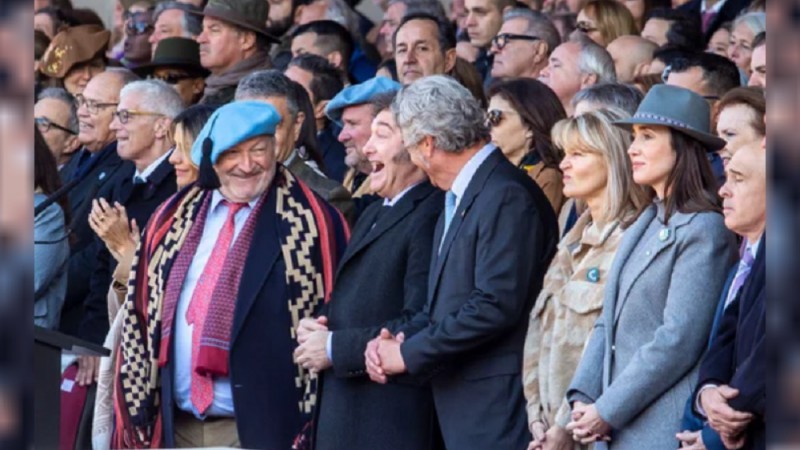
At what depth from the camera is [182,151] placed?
6.31 m

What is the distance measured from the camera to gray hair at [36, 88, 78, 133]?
921cm

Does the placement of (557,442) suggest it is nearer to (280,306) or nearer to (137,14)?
(280,306)

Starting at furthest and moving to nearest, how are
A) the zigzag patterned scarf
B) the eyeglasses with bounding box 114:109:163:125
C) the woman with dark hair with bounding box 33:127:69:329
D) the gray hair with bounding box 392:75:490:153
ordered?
the eyeglasses with bounding box 114:109:163:125 < the woman with dark hair with bounding box 33:127:69:329 < the zigzag patterned scarf < the gray hair with bounding box 392:75:490:153

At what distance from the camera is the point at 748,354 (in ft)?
12.5

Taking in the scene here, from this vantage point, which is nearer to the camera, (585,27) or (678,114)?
(678,114)

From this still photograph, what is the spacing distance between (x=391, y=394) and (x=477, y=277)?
0.61 m

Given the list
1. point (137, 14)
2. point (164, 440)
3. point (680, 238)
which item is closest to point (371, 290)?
point (164, 440)

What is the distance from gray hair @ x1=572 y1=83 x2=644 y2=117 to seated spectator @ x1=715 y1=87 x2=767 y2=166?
0.43 metres

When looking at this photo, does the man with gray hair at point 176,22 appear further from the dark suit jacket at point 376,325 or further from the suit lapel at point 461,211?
the suit lapel at point 461,211

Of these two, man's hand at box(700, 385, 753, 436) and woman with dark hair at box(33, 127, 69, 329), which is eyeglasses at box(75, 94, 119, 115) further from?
man's hand at box(700, 385, 753, 436)

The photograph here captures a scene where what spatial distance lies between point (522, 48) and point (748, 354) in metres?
4.64

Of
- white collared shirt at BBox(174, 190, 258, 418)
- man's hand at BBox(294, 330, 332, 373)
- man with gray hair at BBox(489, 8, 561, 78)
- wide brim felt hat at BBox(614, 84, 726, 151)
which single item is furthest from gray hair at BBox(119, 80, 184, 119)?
wide brim felt hat at BBox(614, 84, 726, 151)

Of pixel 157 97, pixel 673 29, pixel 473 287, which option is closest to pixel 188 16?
pixel 157 97

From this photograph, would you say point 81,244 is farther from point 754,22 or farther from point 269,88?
point 754,22
